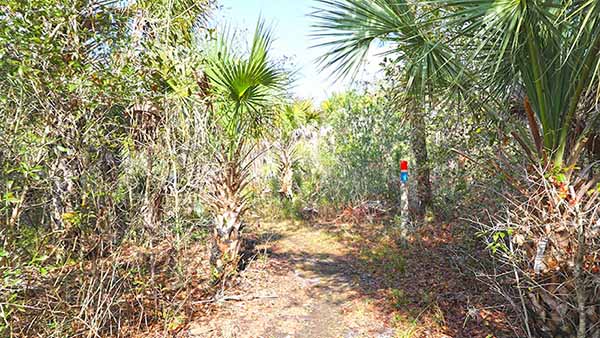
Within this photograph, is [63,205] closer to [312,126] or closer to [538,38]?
[538,38]

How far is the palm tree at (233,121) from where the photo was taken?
413cm

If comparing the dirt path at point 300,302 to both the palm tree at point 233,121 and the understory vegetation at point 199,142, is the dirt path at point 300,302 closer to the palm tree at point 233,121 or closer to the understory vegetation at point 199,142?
the understory vegetation at point 199,142

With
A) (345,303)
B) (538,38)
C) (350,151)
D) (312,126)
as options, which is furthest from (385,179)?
(538,38)

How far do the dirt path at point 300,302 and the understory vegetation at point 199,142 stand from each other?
1.01ft

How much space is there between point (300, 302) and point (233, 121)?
2529 mm

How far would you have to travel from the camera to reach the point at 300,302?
435 cm

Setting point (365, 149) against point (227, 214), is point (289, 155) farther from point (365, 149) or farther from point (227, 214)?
point (227, 214)

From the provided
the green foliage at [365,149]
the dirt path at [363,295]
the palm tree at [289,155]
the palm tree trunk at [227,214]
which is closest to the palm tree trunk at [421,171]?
the dirt path at [363,295]

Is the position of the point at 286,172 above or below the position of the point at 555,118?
below

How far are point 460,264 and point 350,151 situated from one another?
17.1 ft

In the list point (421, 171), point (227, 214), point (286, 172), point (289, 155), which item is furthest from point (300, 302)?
point (289, 155)

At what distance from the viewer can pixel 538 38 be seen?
8.68 feet

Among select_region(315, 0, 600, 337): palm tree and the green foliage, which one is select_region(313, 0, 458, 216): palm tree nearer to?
select_region(315, 0, 600, 337): palm tree

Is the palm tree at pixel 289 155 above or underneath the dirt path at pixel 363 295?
above
